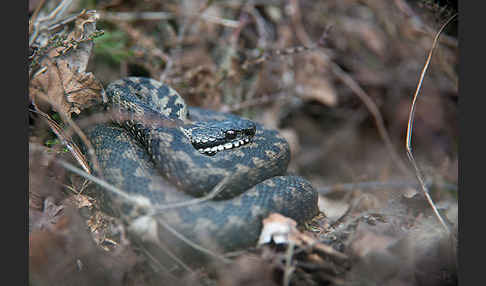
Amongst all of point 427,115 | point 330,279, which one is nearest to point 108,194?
point 330,279

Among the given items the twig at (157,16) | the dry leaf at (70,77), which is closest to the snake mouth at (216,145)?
the dry leaf at (70,77)

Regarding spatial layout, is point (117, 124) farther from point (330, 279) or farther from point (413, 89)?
point (413, 89)

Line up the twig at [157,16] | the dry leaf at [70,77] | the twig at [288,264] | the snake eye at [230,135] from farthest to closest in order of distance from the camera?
the twig at [157,16]
the snake eye at [230,135]
the dry leaf at [70,77]
the twig at [288,264]

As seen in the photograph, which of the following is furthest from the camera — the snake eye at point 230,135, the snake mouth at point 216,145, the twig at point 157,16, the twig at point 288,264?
the twig at point 157,16

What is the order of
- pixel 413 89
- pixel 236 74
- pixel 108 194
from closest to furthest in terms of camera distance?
pixel 108 194 → pixel 236 74 → pixel 413 89

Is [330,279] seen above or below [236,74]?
below

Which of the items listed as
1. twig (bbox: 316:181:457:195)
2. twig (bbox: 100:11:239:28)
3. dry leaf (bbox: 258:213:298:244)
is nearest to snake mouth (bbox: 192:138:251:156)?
dry leaf (bbox: 258:213:298:244)

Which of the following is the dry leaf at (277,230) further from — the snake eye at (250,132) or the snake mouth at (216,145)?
the snake eye at (250,132)
